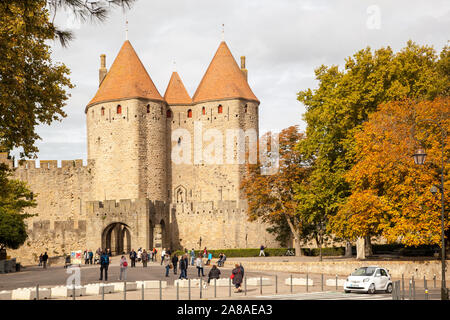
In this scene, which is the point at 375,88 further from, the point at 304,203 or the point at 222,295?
the point at 222,295

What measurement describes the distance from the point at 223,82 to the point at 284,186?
64.5 feet

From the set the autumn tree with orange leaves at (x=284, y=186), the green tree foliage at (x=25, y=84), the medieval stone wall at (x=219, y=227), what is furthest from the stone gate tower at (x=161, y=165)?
the green tree foliage at (x=25, y=84)

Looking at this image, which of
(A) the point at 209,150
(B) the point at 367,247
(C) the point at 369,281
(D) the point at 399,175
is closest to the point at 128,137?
(A) the point at 209,150

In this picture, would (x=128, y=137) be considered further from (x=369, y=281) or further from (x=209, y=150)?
(x=369, y=281)

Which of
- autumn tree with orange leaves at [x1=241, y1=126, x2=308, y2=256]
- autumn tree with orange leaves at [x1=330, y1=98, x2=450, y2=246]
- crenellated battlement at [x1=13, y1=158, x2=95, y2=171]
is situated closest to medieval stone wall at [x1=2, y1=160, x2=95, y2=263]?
crenellated battlement at [x1=13, y1=158, x2=95, y2=171]

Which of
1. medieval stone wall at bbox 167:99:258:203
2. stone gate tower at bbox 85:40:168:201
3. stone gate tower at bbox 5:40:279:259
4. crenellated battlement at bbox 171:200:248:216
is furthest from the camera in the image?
medieval stone wall at bbox 167:99:258:203

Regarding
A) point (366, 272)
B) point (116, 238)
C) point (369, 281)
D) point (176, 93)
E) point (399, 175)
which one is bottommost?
point (116, 238)

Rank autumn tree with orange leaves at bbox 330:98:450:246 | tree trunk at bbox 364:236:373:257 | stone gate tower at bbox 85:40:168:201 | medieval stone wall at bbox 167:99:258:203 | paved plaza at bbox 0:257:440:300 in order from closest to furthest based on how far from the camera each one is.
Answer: paved plaza at bbox 0:257:440:300, autumn tree with orange leaves at bbox 330:98:450:246, tree trunk at bbox 364:236:373:257, stone gate tower at bbox 85:40:168:201, medieval stone wall at bbox 167:99:258:203

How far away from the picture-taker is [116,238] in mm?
55625

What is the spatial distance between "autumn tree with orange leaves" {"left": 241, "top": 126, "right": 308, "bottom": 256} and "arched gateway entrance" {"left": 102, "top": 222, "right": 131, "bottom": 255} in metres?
12.3

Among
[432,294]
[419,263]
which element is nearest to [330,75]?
[419,263]

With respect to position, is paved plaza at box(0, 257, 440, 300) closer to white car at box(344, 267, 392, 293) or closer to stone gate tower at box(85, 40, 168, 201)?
white car at box(344, 267, 392, 293)

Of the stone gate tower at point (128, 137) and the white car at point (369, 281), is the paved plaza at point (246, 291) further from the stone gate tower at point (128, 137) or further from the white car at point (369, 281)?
the stone gate tower at point (128, 137)

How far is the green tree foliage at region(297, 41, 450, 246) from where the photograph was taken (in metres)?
35.1
